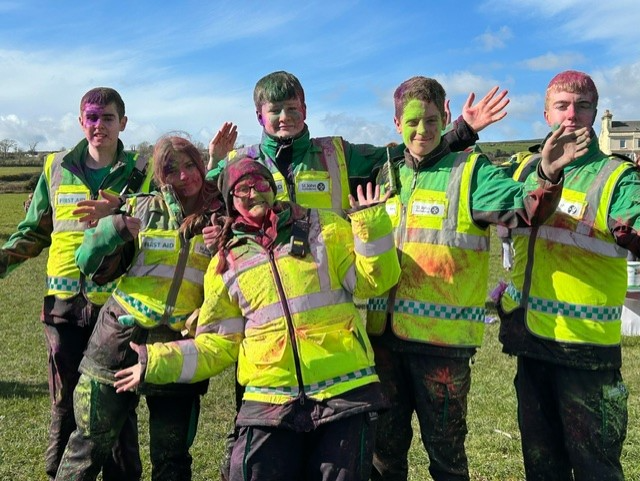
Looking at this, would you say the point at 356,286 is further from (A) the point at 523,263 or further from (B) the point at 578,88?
(B) the point at 578,88

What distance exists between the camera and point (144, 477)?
4703 millimetres

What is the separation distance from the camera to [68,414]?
164 inches

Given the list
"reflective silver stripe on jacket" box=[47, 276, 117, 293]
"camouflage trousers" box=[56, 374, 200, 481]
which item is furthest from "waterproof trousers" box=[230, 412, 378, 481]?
"reflective silver stripe on jacket" box=[47, 276, 117, 293]

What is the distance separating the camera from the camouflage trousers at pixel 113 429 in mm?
3381

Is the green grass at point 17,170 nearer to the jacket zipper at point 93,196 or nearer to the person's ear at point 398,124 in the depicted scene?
the jacket zipper at point 93,196

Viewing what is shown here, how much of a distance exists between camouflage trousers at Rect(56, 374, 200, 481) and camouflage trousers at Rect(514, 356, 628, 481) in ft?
6.32

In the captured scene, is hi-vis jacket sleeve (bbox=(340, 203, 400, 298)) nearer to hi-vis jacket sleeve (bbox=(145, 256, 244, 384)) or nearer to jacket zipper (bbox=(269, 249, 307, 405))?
jacket zipper (bbox=(269, 249, 307, 405))

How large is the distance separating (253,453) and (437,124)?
1933mm

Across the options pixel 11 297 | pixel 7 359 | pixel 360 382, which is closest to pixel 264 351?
pixel 360 382

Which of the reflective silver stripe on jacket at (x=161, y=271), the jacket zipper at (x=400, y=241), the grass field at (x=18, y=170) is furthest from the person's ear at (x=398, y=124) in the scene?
the grass field at (x=18, y=170)

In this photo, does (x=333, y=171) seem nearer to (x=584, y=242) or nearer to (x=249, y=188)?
(x=249, y=188)

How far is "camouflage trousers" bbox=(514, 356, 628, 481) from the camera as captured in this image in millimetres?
3262

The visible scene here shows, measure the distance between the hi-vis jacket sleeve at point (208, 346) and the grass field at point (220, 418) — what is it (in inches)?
85.1

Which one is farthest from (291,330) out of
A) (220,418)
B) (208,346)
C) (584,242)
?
(220,418)
